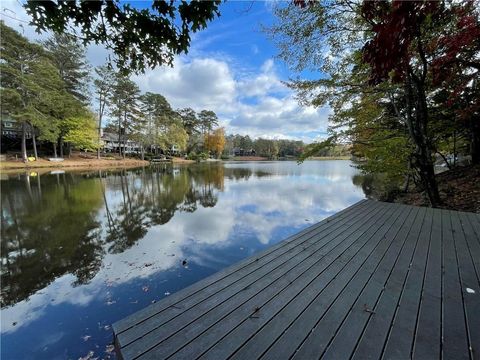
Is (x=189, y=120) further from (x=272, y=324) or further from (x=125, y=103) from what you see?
(x=272, y=324)

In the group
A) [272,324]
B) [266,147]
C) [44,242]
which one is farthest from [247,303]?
[266,147]

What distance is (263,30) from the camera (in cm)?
535

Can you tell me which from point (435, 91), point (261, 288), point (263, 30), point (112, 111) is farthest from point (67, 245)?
point (112, 111)

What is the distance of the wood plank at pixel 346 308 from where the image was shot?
4.45 ft

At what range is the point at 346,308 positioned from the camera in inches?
67.7

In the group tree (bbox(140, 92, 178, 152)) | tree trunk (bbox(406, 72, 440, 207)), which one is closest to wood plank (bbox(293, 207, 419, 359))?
tree trunk (bbox(406, 72, 440, 207))

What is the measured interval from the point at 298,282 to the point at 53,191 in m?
11.1

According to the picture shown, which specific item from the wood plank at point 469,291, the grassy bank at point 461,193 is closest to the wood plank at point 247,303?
the wood plank at point 469,291

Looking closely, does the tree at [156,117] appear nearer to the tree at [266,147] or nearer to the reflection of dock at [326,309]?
the reflection of dock at [326,309]

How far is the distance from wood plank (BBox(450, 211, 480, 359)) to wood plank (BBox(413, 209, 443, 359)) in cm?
14

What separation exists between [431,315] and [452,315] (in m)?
0.15

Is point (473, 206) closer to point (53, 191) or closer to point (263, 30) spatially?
point (263, 30)

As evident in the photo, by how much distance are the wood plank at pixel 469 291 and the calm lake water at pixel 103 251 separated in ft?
8.80

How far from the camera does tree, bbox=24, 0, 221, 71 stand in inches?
72.1
